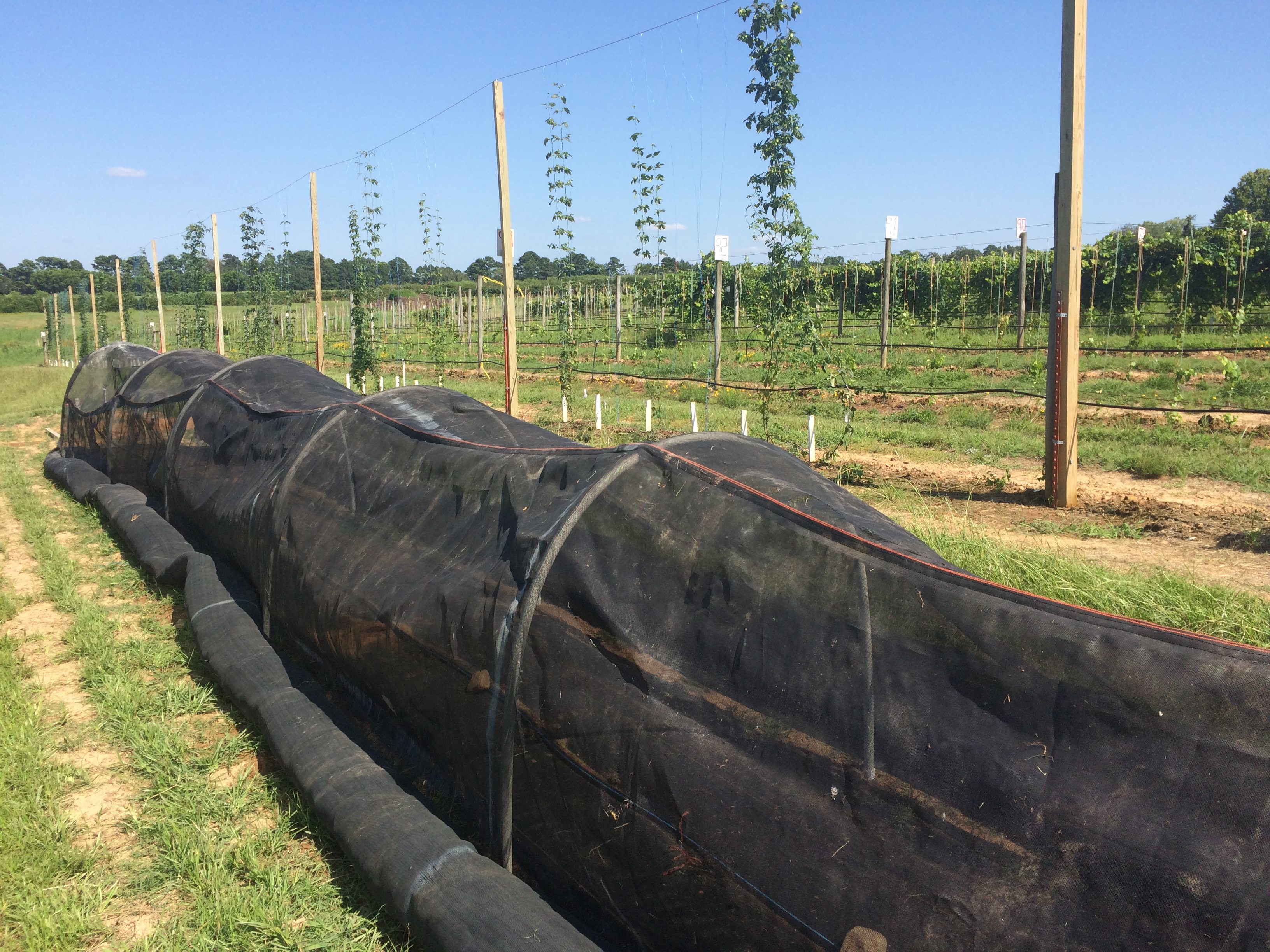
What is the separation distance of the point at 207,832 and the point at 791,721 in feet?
8.02

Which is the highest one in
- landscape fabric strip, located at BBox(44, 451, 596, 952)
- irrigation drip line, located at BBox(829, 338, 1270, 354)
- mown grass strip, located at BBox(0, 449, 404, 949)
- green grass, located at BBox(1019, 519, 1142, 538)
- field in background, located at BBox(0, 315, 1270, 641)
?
irrigation drip line, located at BBox(829, 338, 1270, 354)

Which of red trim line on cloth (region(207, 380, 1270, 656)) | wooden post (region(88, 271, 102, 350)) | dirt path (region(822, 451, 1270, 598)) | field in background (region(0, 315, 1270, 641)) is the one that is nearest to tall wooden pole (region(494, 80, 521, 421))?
field in background (region(0, 315, 1270, 641))

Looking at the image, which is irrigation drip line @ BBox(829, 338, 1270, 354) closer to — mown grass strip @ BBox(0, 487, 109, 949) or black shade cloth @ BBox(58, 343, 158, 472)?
black shade cloth @ BBox(58, 343, 158, 472)

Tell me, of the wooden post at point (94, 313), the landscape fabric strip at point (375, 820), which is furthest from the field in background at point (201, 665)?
the wooden post at point (94, 313)

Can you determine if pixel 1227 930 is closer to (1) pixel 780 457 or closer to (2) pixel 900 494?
(1) pixel 780 457

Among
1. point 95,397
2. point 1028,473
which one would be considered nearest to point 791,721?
point 1028,473

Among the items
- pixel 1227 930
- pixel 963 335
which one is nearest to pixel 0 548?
pixel 1227 930

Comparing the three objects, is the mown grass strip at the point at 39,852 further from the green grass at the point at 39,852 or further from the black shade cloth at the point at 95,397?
the black shade cloth at the point at 95,397

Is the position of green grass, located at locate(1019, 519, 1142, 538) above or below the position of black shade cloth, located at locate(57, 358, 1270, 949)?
below

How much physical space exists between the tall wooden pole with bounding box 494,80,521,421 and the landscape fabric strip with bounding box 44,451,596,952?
212 inches

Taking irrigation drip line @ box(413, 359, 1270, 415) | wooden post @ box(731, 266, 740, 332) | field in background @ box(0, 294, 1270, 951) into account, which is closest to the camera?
field in background @ box(0, 294, 1270, 951)

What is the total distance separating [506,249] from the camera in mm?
10031

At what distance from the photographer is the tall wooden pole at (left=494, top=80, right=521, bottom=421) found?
986 cm

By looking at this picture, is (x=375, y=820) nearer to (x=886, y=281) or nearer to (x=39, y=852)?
(x=39, y=852)
